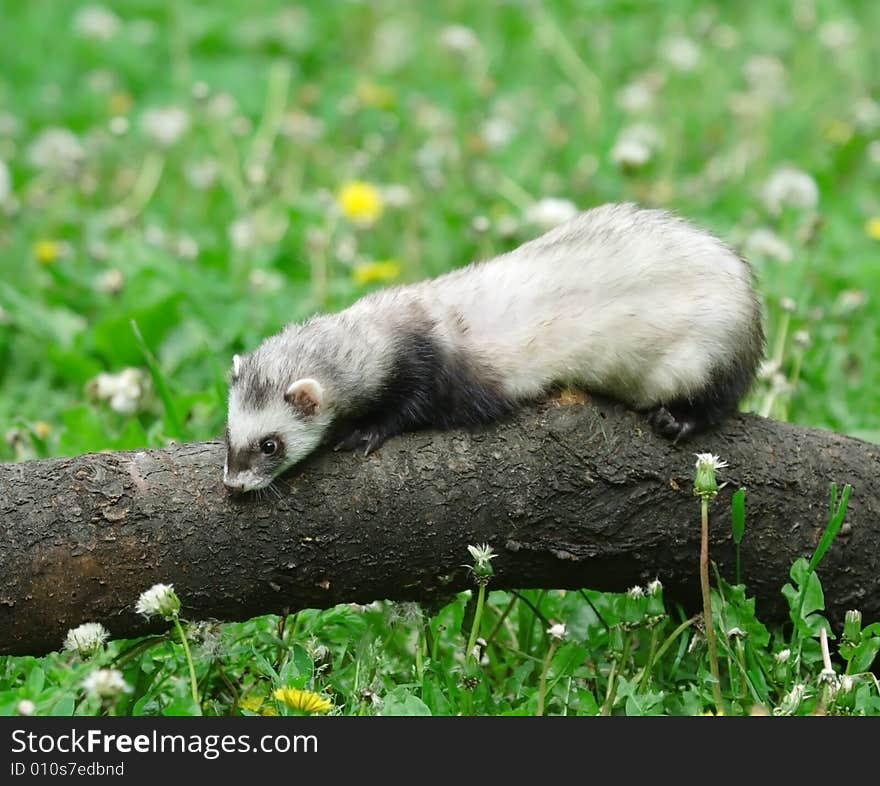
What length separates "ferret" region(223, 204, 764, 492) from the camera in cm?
441

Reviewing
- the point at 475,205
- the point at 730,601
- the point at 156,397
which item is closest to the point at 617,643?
the point at 730,601

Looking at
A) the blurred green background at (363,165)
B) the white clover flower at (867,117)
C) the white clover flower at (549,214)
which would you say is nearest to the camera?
the blurred green background at (363,165)

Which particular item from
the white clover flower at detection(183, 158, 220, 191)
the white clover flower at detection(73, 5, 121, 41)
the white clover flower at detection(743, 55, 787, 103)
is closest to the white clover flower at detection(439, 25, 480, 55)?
the white clover flower at detection(743, 55, 787, 103)

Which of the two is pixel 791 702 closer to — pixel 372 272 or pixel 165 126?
pixel 372 272

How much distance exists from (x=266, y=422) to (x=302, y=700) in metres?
0.95

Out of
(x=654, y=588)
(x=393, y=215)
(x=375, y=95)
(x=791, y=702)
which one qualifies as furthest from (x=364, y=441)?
(x=375, y=95)

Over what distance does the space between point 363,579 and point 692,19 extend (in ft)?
29.0

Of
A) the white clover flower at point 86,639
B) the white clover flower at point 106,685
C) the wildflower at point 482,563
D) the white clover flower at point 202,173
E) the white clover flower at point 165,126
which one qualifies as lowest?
the white clover flower at point 202,173

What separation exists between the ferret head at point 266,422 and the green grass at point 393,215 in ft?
1.61

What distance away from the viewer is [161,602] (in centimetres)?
370

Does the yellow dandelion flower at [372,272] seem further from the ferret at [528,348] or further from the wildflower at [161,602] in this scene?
the wildflower at [161,602]

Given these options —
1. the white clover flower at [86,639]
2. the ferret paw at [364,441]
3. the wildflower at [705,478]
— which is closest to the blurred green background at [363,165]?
the wildflower at [705,478]

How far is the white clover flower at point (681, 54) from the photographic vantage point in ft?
34.0

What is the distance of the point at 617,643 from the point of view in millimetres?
4508
